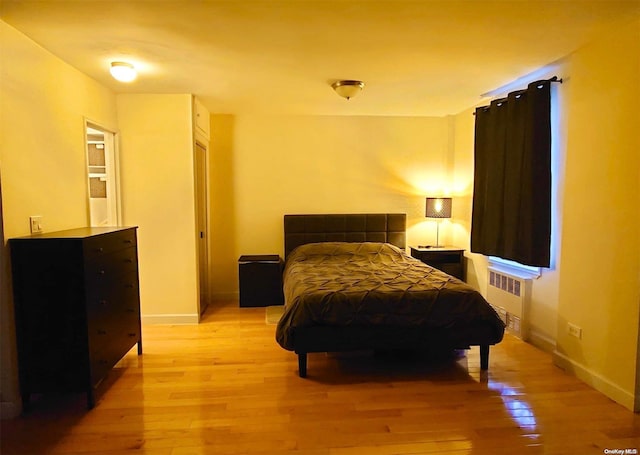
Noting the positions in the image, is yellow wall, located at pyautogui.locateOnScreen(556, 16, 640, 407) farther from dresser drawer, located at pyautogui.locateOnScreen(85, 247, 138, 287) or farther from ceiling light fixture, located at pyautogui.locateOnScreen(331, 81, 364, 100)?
dresser drawer, located at pyautogui.locateOnScreen(85, 247, 138, 287)

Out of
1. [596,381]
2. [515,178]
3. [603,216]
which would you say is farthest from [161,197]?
[596,381]

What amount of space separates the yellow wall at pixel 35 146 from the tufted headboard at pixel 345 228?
240 cm

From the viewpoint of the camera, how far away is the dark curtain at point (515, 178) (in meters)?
3.23

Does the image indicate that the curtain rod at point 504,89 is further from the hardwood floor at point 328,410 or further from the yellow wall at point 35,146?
the yellow wall at point 35,146

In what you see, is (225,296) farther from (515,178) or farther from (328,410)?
(515,178)

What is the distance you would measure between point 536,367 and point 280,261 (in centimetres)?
294

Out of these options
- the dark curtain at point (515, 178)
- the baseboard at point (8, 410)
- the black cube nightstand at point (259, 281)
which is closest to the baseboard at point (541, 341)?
the dark curtain at point (515, 178)

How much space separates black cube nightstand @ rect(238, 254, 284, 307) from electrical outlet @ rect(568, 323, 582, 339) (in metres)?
3.03

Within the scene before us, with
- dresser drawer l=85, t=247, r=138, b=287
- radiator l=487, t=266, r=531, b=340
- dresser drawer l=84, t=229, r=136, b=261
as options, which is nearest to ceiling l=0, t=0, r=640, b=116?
dresser drawer l=84, t=229, r=136, b=261

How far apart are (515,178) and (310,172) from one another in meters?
2.52

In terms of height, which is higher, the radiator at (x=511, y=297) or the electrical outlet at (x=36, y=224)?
the electrical outlet at (x=36, y=224)

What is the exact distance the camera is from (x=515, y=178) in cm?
351

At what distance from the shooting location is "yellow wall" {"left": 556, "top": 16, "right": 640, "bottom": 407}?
2451mm

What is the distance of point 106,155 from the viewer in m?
3.95
